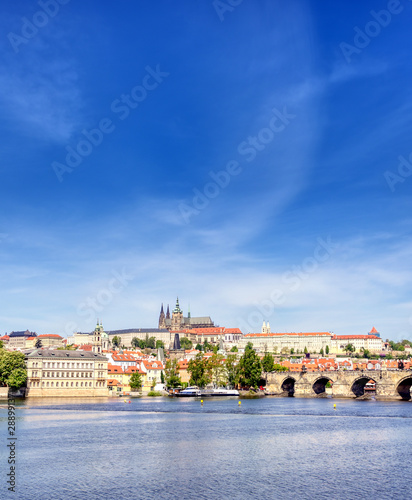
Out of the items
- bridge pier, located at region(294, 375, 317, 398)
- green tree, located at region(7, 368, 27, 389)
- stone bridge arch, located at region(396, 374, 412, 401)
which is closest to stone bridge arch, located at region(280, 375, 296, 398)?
bridge pier, located at region(294, 375, 317, 398)

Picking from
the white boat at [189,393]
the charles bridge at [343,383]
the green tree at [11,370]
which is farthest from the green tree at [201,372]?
the green tree at [11,370]

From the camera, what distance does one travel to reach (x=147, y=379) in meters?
127

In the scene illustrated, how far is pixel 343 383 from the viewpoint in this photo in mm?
98812

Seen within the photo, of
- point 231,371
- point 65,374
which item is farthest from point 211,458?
point 231,371

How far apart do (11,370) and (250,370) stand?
41.1m

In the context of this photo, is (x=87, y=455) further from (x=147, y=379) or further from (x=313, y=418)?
(x=147, y=379)

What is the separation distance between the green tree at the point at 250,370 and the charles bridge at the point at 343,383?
6.96m

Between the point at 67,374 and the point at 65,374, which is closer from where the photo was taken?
the point at 65,374

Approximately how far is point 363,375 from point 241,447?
6386cm

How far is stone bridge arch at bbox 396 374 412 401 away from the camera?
89938 millimetres

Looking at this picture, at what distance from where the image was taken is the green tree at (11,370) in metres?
91.1

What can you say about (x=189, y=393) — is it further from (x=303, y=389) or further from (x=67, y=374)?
(x=67, y=374)

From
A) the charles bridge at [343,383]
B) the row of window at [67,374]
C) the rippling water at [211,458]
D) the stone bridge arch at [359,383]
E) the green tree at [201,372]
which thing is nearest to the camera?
the rippling water at [211,458]

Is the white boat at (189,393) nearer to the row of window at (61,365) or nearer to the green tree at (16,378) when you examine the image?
the row of window at (61,365)
